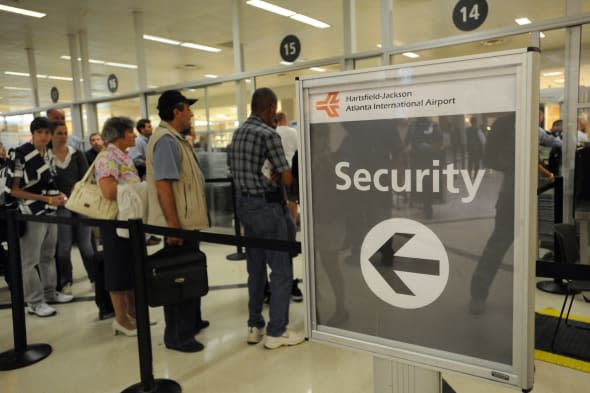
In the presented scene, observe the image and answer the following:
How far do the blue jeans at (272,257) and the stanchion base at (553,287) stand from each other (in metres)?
2.38

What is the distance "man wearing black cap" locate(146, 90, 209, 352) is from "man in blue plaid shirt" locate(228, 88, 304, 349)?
0.28 metres

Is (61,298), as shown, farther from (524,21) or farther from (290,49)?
(524,21)

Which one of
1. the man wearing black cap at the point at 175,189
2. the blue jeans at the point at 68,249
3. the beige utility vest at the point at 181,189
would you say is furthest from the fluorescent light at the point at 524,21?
the blue jeans at the point at 68,249

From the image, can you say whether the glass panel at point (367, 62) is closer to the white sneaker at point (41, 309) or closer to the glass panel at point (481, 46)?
the glass panel at point (481, 46)

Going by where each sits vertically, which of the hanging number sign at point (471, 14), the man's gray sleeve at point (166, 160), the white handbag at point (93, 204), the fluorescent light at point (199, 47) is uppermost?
the fluorescent light at point (199, 47)

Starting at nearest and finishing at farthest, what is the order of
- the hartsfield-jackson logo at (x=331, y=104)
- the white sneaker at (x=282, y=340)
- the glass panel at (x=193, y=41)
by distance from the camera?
Result: the hartsfield-jackson logo at (x=331, y=104)
the white sneaker at (x=282, y=340)
the glass panel at (x=193, y=41)

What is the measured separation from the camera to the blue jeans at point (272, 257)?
112 inches

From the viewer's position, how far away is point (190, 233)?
2275 mm

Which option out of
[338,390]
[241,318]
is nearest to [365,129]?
[338,390]

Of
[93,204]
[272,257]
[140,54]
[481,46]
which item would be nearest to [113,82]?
[140,54]

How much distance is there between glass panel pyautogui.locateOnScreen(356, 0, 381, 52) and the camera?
242 inches

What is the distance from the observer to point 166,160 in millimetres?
2676

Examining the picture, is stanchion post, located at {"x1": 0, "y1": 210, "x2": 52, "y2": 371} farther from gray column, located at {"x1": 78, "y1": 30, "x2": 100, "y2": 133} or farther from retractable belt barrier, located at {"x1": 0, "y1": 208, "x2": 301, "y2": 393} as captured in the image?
gray column, located at {"x1": 78, "y1": 30, "x2": 100, "y2": 133}

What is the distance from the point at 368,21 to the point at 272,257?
5095 mm
